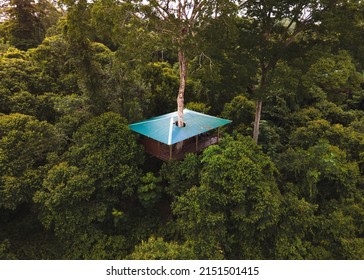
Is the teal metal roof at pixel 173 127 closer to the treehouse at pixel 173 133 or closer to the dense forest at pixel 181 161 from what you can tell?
the treehouse at pixel 173 133

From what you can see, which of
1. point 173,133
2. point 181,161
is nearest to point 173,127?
point 173,133

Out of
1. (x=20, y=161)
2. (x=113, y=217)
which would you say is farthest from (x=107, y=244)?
(x=20, y=161)

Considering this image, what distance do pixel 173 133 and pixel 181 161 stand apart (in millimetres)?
1284

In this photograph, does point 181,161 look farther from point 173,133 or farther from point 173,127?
point 173,127

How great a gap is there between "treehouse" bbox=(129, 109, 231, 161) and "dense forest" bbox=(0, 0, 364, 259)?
2.47 ft

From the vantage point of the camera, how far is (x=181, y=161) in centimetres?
1120

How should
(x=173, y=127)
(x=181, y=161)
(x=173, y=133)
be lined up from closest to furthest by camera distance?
(x=181, y=161) → (x=173, y=133) → (x=173, y=127)

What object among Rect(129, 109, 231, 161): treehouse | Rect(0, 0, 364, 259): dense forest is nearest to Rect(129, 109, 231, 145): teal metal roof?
Rect(129, 109, 231, 161): treehouse

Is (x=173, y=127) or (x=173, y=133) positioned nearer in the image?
(x=173, y=133)

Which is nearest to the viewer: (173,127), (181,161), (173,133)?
(181,161)

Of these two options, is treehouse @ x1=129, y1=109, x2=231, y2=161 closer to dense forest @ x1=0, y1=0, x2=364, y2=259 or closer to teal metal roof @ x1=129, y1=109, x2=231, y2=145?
teal metal roof @ x1=129, y1=109, x2=231, y2=145

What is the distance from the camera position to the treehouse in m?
11.4
